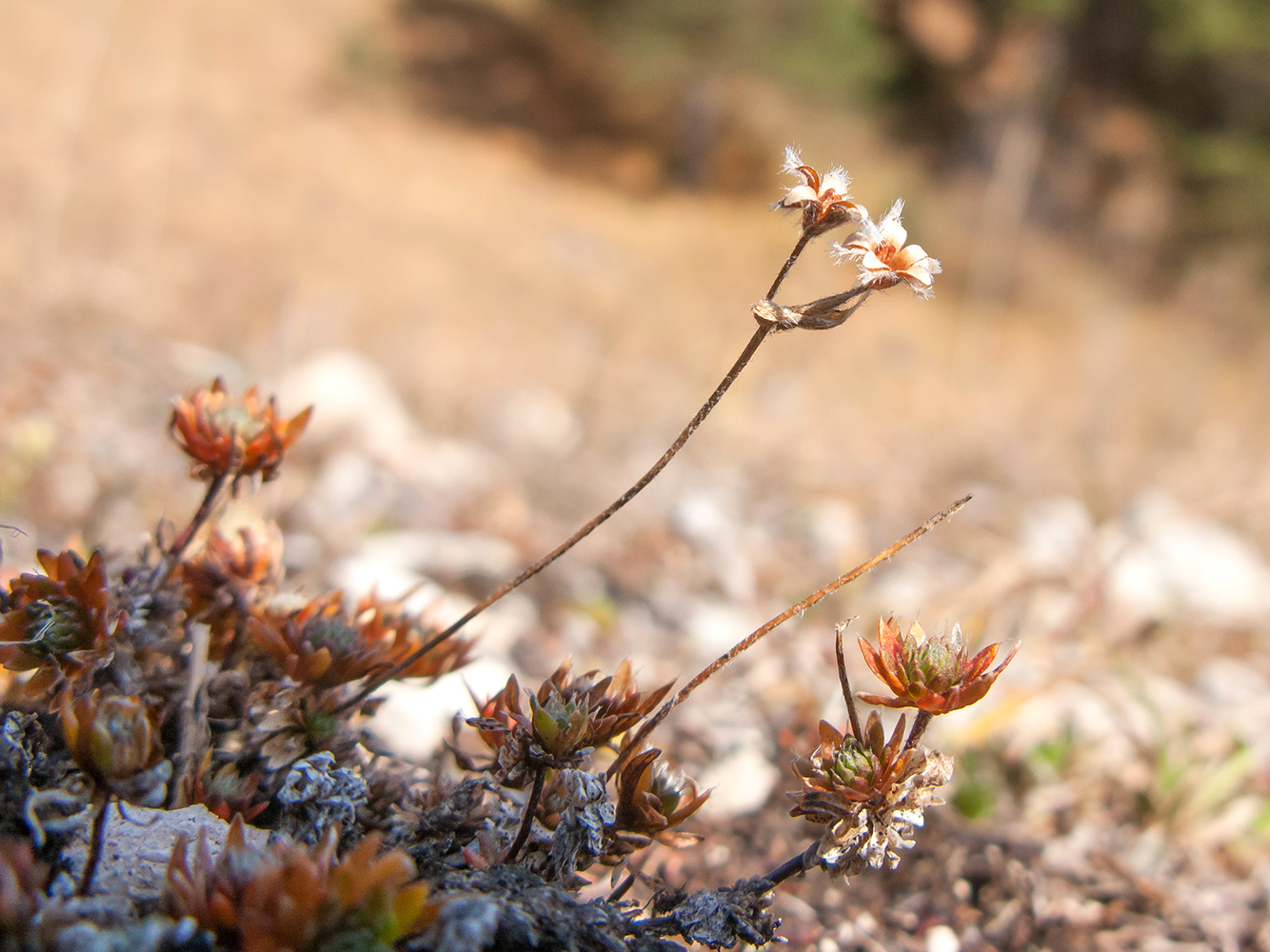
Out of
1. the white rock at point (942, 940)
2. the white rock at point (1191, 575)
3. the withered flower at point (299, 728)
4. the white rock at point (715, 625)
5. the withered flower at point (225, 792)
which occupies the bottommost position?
the white rock at point (942, 940)

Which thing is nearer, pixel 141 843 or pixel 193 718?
pixel 141 843

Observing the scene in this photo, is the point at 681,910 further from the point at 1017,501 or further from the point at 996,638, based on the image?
the point at 1017,501

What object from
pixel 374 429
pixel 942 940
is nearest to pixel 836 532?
pixel 374 429

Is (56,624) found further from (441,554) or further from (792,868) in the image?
(441,554)

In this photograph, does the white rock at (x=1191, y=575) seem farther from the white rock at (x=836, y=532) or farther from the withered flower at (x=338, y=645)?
the withered flower at (x=338, y=645)

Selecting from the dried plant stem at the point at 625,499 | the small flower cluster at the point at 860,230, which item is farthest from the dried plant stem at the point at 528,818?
the small flower cluster at the point at 860,230

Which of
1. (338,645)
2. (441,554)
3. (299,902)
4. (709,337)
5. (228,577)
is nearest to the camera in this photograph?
(299,902)

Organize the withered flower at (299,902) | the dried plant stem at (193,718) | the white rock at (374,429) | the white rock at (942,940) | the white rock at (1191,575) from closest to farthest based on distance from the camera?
1. the withered flower at (299,902)
2. the dried plant stem at (193,718)
3. the white rock at (942,940)
4. the white rock at (1191,575)
5. the white rock at (374,429)
